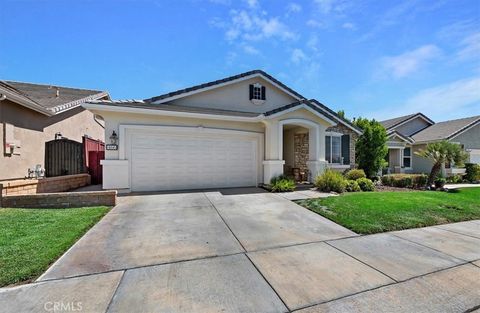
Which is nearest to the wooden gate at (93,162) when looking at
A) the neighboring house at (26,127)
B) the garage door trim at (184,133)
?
the neighboring house at (26,127)

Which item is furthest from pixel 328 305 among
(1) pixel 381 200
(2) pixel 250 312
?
(1) pixel 381 200

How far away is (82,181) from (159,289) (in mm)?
10287

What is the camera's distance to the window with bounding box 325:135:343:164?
14.1 m

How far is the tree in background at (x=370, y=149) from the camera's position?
15203 millimetres

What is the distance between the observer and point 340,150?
Result: 14.4 meters

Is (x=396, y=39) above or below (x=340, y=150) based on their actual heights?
above

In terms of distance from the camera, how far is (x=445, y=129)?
2094 centimetres

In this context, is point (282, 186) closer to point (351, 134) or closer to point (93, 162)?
point (351, 134)

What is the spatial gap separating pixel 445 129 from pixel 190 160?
2419 cm

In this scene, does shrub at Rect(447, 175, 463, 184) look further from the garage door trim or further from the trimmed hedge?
the garage door trim

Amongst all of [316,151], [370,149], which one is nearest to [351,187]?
[316,151]

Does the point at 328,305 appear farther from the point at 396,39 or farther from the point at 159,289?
the point at 396,39

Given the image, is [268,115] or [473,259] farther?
[268,115]

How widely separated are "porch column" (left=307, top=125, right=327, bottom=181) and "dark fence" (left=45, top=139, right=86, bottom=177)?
→ 11921 mm
